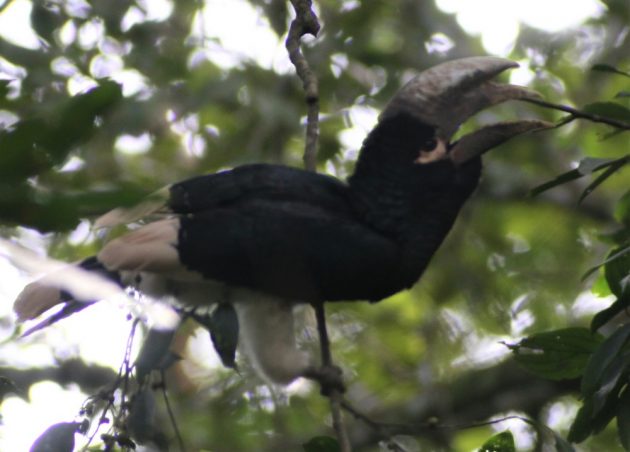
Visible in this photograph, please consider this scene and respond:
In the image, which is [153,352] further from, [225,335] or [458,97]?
[458,97]

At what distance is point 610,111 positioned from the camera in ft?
6.35

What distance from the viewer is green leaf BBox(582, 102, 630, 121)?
76.2 inches

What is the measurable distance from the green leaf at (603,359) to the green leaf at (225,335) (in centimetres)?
54

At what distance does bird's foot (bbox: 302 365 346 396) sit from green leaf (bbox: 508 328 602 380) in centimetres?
34

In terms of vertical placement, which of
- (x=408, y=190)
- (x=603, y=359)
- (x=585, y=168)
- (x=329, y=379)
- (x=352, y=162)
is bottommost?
(x=352, y=162)

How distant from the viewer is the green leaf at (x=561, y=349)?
5.82 feet

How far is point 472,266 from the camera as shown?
402 cm

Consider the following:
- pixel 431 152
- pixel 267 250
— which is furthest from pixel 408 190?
pixel 267 250

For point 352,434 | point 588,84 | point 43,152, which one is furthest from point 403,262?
point 588,84

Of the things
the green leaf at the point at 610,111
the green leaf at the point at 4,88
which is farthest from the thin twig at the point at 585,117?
the green leaf at the point at 4,88

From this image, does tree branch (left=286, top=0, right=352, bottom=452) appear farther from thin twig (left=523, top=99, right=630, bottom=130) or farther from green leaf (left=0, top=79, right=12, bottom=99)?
green leaf (left=0, top=79, right=12, bottom=99)

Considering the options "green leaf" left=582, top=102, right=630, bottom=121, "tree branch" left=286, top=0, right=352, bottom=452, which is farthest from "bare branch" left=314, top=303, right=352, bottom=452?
"green leaf" left=582, top=102, right=630, bottom=121

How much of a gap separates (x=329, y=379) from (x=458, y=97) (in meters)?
0.58

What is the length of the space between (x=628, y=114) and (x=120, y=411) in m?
0.97
